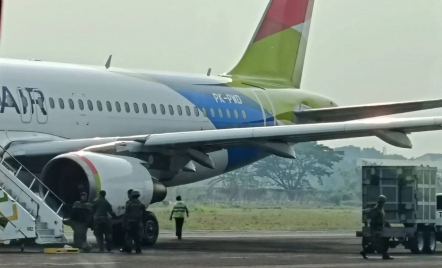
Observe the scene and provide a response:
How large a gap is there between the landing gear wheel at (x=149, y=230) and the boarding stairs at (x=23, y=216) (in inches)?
112

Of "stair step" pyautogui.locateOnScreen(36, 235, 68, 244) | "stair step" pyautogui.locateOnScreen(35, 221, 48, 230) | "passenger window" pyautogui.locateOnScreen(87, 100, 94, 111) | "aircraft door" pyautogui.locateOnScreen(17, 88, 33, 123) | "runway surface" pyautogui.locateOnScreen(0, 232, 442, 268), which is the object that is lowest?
"runway surface" pyautogui.locateOnScreen(0, 232, 442, 268)

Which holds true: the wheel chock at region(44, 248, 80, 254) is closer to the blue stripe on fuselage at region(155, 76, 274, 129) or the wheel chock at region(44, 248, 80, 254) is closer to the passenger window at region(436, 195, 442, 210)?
the blue stripe on fuselage at region(155, 76, 274, 129)

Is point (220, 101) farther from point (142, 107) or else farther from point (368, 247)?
point (368, 247)

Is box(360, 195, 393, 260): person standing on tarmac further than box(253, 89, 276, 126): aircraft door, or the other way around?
box(253, 89, 276, 126): aircraft door

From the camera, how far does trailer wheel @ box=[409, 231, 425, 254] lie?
2383 centimetres

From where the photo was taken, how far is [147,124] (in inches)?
1170

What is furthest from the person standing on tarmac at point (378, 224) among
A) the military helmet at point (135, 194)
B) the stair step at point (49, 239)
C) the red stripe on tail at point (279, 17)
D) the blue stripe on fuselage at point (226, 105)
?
the red stripe on tail at point (279, 17)

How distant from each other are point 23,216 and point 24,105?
4.56m

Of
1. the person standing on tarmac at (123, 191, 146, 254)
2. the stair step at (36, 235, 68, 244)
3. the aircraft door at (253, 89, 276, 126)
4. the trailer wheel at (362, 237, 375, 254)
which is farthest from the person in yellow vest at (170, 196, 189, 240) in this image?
the trailer wheel at (362, 237, 375, 254)

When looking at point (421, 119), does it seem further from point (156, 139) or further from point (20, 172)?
point (20, 172)

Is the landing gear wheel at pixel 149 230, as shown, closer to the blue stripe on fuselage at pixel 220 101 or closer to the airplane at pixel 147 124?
the airplane at pixel 147 124

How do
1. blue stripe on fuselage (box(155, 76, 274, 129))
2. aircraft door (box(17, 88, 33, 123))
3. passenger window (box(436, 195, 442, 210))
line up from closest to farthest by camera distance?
1. aircraft door (box(17, 88, 33, 123))
2. passenger window (box(436, 195, 442, 210))
3. blue stripe on fuselage (box(155, 76, 274, 129))

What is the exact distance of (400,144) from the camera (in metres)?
24.0

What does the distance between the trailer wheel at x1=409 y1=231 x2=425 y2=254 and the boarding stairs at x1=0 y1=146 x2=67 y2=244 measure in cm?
770
